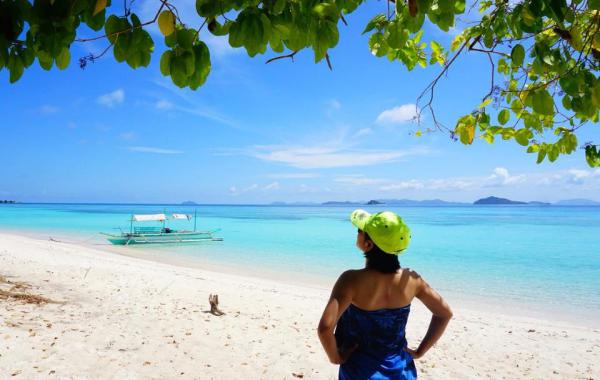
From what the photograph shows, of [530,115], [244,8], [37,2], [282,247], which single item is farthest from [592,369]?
[282,247]

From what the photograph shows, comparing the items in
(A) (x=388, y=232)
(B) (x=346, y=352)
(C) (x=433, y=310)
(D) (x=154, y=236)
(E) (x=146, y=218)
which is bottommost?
(D) (x=154, y=236)

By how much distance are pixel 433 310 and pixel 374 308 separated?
0.47 metres

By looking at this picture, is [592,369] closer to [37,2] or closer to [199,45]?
[199,45]

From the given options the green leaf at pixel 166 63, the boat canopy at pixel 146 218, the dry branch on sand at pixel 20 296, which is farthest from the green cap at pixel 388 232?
the boat canopy at pixel 146 218

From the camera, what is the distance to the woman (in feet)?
6.51

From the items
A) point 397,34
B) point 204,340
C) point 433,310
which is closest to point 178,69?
point 397,34

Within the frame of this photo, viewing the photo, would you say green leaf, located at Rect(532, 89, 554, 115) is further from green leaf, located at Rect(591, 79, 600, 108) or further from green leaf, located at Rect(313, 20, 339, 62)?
green leaf, located at Rect(313, 20, 339, 62)

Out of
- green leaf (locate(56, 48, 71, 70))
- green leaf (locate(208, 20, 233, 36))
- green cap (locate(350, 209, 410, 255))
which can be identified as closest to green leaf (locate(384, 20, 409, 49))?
green leaf (locate(208, 20, 233, 36))

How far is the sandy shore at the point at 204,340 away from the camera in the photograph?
4.30 m

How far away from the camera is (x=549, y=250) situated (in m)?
24.9

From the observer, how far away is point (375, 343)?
6.69 ft

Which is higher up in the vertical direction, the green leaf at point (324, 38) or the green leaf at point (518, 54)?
the green leaf at point (518, 54)

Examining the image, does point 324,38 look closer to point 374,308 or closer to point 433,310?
point 374,308

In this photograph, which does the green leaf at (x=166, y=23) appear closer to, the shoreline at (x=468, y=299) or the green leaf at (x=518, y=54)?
the green leaf at (x=518, y=54)
